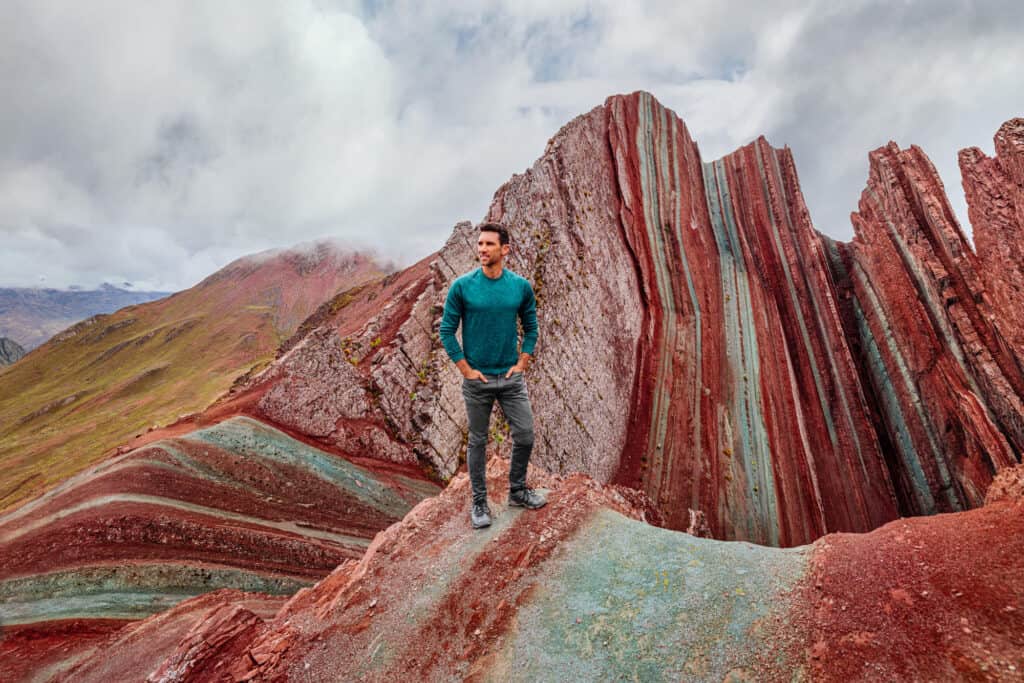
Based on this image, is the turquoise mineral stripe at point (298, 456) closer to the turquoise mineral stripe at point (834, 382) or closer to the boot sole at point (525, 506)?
the boot sole at point (525, 506)

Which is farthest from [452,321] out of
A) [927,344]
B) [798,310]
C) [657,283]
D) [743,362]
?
[798,310]

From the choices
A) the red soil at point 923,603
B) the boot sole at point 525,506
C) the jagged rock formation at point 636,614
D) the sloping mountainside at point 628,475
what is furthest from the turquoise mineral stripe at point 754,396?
the boot sole at point 525,506

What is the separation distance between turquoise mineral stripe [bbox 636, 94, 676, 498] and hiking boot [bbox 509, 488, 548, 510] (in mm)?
16678

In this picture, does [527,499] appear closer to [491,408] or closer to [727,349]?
[491,408]

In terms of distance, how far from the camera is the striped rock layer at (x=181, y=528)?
8312mm

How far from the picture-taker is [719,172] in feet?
112

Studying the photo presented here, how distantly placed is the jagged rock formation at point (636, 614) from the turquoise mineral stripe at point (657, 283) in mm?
17189

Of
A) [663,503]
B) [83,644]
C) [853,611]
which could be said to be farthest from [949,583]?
[663,503]

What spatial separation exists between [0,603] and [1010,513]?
53.2 feet

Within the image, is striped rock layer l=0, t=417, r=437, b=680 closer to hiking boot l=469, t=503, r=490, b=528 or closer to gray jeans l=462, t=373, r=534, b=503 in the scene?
hiking boot l=469, t=503, r=490, b=528

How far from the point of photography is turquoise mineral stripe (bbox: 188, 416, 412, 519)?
38.9 ft

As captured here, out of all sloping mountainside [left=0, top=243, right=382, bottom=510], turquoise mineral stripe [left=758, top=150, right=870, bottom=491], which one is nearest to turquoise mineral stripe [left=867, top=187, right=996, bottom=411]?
turquoise mineral stripe [left=758, top=150, right=870, bottom=491]

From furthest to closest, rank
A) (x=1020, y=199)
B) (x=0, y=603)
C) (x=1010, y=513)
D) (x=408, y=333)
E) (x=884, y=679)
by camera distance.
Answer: (x=408, y=333) → (x=1020, y=199) → (x=0, y=603) → (x=1010, y=513) → (x=884, y=679)

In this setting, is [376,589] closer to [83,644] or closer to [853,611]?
[83,644]
